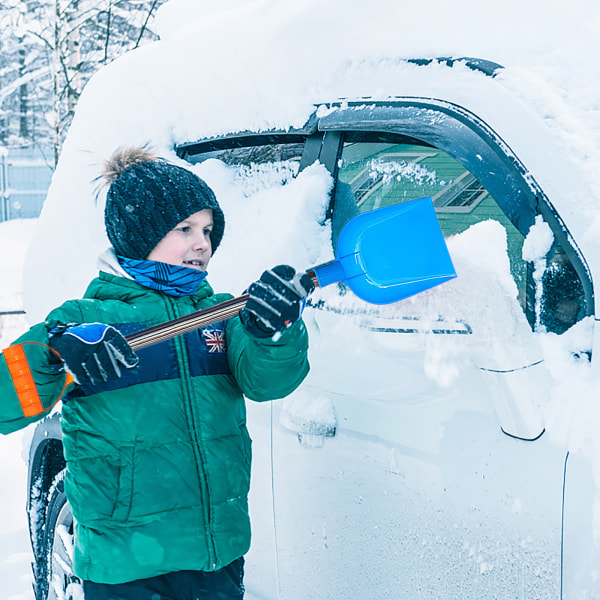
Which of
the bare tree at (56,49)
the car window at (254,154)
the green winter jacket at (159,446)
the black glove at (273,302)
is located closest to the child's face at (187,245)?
the green winter jacket at (159,446)

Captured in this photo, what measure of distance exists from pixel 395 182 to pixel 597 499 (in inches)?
34.6

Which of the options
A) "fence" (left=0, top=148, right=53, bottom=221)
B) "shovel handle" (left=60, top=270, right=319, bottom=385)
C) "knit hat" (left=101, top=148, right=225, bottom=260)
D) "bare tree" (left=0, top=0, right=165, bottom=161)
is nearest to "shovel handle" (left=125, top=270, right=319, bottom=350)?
"shovel handle" (left=60, top=270, right=319, bottom=385)

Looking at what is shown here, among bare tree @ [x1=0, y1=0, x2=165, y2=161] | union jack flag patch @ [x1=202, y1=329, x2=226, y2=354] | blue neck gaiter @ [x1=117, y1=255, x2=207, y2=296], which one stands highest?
bare tree @ [x1=0, y1=0, x2=165, y2=161]

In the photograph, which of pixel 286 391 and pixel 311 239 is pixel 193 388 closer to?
pixel 286 391

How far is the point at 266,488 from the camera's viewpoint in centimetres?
197

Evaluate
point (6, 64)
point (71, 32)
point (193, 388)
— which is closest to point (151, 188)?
point (193, 388)

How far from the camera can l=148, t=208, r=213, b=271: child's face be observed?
1.65 metres

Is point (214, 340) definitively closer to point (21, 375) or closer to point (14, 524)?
point (21, 375)

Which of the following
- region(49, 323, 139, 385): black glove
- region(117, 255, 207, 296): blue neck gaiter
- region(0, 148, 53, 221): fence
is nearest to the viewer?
region(49, 323, 139, 385): black glove

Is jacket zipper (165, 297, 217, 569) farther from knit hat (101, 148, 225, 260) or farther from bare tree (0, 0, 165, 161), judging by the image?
bare tree (0, 0, 165, 161)

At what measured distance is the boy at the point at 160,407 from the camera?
145 centimetres

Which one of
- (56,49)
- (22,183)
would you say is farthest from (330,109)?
(22,183)

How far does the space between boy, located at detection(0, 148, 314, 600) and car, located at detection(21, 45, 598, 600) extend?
258 mm

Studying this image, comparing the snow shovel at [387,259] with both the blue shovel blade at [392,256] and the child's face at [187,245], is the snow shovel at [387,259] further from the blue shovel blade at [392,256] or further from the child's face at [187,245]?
the child's face at [187,245]
